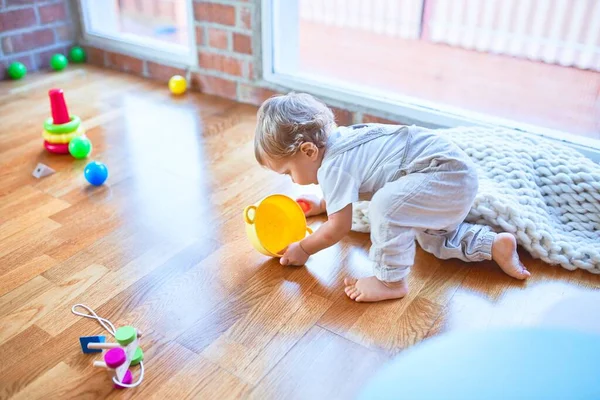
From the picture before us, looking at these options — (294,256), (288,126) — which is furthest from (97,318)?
(288,126)

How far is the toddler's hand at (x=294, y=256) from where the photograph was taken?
1.41 m

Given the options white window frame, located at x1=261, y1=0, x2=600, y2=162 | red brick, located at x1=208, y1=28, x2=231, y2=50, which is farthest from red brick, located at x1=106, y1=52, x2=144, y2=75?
white window frame, located at x1=261, y1=0, x2=600, y2=162

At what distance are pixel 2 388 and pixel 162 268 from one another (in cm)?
43

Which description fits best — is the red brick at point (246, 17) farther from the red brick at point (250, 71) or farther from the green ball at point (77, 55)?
the green ball at point (77, 55)

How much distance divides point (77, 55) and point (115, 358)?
210 cm

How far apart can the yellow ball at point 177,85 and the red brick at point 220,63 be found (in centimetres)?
10

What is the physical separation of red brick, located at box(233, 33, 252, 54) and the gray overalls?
41.3 inches

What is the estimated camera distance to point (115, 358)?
3.59 ft

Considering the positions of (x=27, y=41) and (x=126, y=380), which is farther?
(x=27, y=41)

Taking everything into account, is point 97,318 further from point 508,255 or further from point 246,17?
point 246,17

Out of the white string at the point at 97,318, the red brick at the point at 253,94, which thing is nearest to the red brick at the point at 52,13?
the red brick at the point at 253,94

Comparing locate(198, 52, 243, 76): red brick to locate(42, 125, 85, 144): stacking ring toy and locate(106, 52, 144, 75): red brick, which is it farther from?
locate(42, 125, 85, 144): stacking ring toy

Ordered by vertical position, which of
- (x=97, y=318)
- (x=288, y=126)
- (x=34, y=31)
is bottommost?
(x=97, y=318)

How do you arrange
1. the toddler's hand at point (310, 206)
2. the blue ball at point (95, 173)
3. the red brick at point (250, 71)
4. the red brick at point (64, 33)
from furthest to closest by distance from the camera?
the red brick at point (64, 33)
the red brick at point (250, 71)
the blue ball at point (95, 173)
the toddler's hand at point (310, 206)
